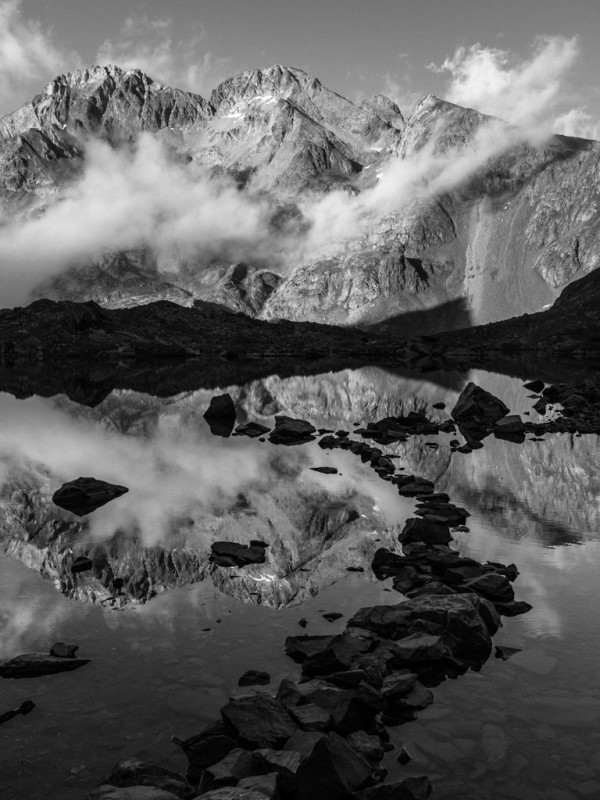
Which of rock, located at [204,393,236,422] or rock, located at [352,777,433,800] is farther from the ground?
rock, located at [204,393,236,422]

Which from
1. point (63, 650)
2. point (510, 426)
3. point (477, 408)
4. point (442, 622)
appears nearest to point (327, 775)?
point (442, 622)

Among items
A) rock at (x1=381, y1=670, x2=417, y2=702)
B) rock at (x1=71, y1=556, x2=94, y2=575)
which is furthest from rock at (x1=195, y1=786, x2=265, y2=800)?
rock at (x1=71, y1=556, x2=94, y2=575)

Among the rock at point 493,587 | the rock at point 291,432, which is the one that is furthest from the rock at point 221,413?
the rock at point 493,587

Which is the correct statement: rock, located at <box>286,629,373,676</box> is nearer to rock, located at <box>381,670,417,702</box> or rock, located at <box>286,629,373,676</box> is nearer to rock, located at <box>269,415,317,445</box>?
rock, located at <box>381,670,417,702</box>

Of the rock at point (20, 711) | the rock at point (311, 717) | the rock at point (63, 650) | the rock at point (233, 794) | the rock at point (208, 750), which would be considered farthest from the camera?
the rock at point (63, 650)

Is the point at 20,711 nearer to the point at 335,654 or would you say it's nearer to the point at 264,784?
the point at 264,784

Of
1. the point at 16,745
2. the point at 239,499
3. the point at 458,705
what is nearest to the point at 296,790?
the point at 458,705

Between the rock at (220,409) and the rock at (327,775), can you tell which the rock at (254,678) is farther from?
the rock at (220,409)
